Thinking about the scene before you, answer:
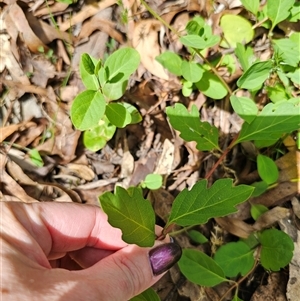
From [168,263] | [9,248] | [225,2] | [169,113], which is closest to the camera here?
[9,248]

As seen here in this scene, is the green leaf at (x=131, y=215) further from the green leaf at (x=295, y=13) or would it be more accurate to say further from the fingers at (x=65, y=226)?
the green leaf at (x=295, y=13)

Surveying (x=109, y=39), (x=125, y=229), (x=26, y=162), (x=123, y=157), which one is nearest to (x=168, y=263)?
(x=125, y=229)

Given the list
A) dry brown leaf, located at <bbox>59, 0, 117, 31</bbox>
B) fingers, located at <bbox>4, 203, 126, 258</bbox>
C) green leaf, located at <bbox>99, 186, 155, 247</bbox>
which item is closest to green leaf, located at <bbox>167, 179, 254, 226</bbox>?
green leaf, located at <bbox>99, 186, 155, 247</bbox>

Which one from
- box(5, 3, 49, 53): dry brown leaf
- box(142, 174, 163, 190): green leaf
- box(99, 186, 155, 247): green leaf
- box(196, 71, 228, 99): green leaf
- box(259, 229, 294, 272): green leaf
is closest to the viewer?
box(99, 186, 155, 247): green leaf

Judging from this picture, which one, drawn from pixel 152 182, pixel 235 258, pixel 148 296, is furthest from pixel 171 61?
pixel 148 296

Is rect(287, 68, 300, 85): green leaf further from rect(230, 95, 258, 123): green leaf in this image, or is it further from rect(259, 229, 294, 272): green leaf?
rect(259, 229, 294, 272): green leaf

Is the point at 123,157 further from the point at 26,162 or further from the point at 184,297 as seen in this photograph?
the point at 184,297
